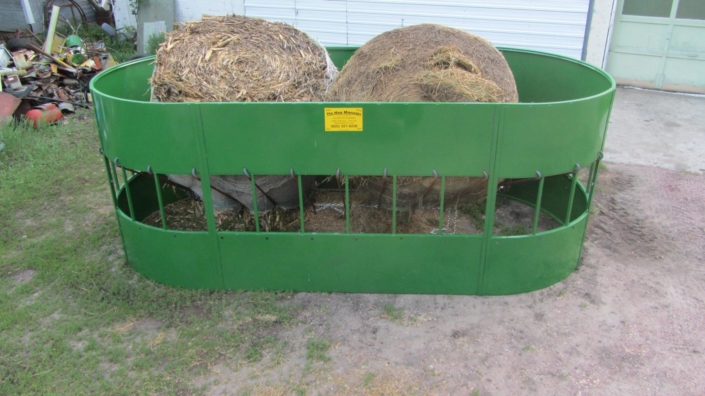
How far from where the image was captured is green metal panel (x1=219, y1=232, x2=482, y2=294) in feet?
15.7

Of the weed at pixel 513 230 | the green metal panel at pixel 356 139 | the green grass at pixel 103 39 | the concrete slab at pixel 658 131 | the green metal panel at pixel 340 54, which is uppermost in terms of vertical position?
the green metal panel at pixel 340 54

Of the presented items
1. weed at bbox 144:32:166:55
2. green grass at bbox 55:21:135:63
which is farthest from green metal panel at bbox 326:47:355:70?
green grass at bbox 55:21:135:63

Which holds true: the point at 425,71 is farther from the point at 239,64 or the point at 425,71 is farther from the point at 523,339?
the point at 523,339

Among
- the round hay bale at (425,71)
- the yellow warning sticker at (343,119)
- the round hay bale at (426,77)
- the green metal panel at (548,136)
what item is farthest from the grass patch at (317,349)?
the round hay bale at (425,71)

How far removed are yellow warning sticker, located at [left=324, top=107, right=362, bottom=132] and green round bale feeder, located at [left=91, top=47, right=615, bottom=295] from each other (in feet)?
0.13

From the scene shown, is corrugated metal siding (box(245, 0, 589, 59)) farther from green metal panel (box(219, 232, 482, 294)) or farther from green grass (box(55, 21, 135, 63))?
green metal panel (box(219, 232, 482, 294))

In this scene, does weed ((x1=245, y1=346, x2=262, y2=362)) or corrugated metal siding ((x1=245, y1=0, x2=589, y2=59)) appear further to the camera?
corrugated metal siding ((x1=245, y1=0, x2=589, y2=59))

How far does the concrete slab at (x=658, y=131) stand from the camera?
305 inches

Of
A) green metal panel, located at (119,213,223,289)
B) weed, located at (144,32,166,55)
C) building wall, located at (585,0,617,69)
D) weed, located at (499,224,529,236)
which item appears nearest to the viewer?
green metal panel, located at (119,213,223,289)

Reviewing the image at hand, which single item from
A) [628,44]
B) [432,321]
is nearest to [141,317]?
[432,321]

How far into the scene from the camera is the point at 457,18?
10.1 m

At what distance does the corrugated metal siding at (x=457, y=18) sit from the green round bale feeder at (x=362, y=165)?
4.68 m

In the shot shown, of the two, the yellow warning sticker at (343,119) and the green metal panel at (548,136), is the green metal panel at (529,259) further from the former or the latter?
the yellow warning sticker at (343,119)

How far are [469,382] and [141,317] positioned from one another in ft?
9.30
